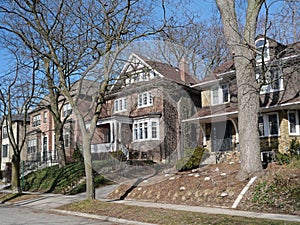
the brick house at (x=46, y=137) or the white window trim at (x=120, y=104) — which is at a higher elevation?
the white window trim at (x=120, y=104)

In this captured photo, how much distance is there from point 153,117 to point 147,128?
3.43ft

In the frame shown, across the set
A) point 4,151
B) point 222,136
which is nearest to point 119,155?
point 222,136

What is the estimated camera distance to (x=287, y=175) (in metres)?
11.5

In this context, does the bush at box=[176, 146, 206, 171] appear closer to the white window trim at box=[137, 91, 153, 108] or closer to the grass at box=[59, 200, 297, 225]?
the white window trim at box=[137, 91, 153, 108]

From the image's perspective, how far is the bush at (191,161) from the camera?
59.5 feet

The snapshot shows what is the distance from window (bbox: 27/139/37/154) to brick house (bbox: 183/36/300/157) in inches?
914

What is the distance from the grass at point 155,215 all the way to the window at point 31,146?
29.4 meters

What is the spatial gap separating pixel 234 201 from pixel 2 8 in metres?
10.3

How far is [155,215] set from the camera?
9.94 meters

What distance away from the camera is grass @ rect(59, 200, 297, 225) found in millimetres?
8625

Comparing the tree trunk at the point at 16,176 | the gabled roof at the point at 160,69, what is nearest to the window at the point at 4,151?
the tree trunk at the point at 16,176

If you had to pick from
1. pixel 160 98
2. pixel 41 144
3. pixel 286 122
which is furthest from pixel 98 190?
pixel 41 144

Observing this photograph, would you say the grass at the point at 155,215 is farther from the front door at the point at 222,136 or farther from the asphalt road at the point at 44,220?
the front door at the point at 222,136

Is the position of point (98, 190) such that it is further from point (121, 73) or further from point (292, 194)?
point (292, 194)
